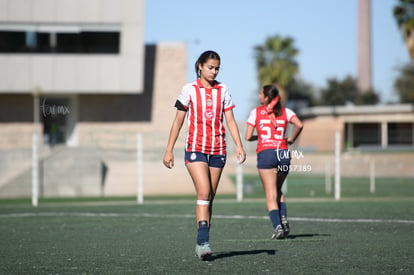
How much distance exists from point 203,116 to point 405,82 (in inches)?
2948

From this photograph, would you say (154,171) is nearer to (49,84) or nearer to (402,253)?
(49,84)

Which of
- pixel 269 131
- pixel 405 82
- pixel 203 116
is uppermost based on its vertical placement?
pixel 405 82

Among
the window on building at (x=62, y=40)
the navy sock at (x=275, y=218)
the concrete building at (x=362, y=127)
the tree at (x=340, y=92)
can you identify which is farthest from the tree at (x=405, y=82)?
the navy sock at (x=275, y=218)

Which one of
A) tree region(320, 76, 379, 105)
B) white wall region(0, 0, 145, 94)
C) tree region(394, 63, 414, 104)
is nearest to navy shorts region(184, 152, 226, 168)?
white wall region(0, 0, 145, 94)

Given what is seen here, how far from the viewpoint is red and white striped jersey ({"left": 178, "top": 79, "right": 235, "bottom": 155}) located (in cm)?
771

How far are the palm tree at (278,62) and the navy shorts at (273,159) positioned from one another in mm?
53177

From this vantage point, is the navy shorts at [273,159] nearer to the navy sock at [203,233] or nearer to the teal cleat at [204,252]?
the navy sock at [203,233]

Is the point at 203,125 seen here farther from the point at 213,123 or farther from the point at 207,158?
the point at 207,158

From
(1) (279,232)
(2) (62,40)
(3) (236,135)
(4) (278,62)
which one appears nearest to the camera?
(3) (236,135)

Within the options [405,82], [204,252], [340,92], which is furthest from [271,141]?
[340,92]

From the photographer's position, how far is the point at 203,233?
7.57 meters

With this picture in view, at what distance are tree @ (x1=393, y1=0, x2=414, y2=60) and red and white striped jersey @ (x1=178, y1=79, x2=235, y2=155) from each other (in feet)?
140

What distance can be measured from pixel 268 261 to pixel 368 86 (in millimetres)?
85308

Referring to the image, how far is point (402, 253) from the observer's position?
319 inches
